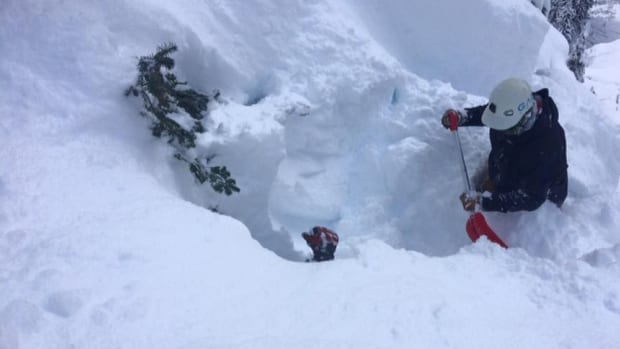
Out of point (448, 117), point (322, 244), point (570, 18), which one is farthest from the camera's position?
point (570, 18)

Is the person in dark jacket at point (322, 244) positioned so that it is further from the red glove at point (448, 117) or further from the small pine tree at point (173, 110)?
the red glove at point (448, 117)

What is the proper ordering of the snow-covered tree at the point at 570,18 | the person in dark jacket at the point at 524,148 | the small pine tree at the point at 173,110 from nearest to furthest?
the small pine tree at the point at 173,110 < the person in dark jacket at the point at 524,148 < the snow-covered tree at the point at 570,18

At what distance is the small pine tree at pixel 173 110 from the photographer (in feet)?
9.84

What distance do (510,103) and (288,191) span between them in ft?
6.14

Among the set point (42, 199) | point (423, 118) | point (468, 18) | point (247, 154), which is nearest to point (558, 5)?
point (468, 18)

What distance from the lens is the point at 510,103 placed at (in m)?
3.08

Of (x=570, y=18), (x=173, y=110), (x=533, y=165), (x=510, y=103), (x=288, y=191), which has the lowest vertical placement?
(x=570, y=18)

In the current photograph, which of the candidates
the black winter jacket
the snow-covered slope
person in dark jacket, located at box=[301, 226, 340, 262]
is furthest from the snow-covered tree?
person in dark jacket, located at box=[301, 226, 340, 262]

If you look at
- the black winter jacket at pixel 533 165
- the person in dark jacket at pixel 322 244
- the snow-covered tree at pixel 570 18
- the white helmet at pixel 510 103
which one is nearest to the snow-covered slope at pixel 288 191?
the person in dark jacket at pixel 322 244

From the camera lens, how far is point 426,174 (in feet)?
13.3

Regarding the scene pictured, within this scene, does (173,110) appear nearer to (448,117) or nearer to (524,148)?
(448,117)

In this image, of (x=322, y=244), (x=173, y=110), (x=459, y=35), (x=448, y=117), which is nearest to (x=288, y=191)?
(x=322, y=244)

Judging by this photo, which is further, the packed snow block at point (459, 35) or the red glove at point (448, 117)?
the packed snow block at point (459, 35)

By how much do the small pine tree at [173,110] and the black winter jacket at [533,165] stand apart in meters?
1.86
